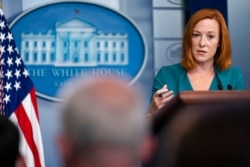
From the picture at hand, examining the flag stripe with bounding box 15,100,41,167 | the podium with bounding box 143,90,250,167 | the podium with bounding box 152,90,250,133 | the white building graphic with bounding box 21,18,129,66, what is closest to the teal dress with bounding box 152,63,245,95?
the podium with bounding box 152,90,250,133

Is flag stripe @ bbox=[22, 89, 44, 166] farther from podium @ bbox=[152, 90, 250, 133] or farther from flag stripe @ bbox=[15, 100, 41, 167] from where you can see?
podium @ bbox=[152, 90, 250, 133]

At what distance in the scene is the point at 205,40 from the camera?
129 inches

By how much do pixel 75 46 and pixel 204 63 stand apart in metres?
1.64

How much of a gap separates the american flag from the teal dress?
124 centimetres

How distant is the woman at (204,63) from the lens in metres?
3.18

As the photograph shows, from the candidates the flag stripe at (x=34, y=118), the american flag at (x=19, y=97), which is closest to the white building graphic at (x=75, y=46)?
the american flag at (x=19, y=97)

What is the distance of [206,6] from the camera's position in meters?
4.81

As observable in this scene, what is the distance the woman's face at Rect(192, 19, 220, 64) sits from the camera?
326 cm

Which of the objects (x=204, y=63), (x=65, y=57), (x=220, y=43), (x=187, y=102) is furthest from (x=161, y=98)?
(x=65, y=57)

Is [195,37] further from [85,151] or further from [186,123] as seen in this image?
[85,151]

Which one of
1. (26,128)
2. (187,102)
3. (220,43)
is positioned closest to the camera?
(187,102)

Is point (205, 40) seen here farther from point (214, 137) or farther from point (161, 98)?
point (214, 137)

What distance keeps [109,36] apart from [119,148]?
12.3ft

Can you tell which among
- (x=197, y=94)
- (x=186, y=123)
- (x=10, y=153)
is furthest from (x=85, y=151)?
(x=197, y=94)
